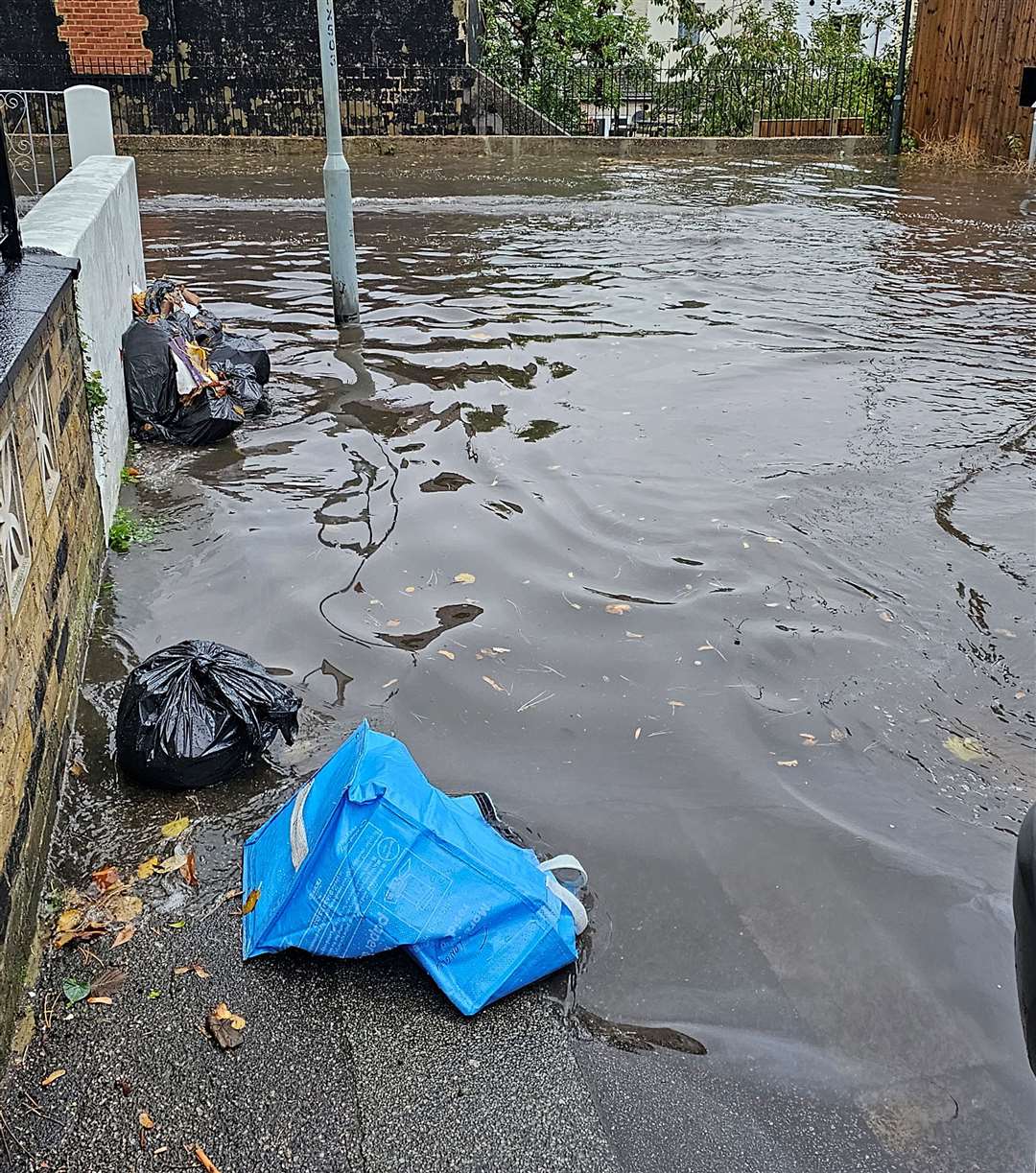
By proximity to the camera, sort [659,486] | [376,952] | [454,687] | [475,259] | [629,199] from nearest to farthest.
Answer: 1. [376,952]
2. [454,687]
3. [659,486]
4. [475,259]
5. [629,199]

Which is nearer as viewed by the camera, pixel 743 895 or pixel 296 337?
pixel 743 895

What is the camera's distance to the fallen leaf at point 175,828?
3580mm

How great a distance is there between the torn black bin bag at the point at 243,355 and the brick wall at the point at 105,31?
16186 mm

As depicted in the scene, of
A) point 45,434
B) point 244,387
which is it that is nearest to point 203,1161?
point 45,434

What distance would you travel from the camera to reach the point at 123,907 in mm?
3277

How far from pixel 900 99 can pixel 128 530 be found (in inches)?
783

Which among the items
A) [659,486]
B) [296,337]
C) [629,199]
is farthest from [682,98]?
[659,486]

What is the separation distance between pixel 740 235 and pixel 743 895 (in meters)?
11.8

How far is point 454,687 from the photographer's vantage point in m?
4.40

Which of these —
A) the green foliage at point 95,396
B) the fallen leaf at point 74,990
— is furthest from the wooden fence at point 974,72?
the fallen leaf at point 74,990

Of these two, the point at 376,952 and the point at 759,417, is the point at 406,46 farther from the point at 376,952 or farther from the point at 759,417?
the point at 376,952

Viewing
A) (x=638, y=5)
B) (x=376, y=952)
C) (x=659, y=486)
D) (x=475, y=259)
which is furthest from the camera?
(x=638, y=5)

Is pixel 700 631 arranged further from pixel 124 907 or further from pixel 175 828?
pixel 124 907

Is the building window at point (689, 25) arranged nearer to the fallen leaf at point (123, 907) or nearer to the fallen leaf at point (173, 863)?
the fallen leaf at point (173, 863)
